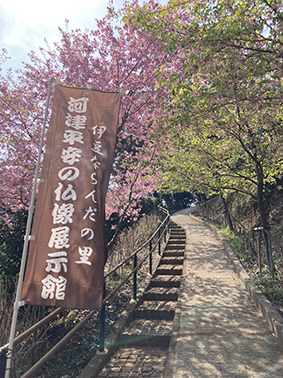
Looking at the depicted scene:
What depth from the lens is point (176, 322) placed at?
476 centimetres

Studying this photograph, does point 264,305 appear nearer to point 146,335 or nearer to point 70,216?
point 146,335

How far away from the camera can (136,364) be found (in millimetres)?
3932

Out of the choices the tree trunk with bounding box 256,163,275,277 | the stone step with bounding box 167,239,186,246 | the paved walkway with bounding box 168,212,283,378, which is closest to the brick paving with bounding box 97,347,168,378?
the paved walkway with bounding box 168,212,283,378

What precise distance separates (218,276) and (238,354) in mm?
3655

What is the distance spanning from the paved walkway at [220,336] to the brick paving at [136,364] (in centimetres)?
27

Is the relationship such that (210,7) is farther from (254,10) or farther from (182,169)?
(182,169)

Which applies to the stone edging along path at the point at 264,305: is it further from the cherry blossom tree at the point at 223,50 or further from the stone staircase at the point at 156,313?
the cherry blossom tree at the point at 223,50

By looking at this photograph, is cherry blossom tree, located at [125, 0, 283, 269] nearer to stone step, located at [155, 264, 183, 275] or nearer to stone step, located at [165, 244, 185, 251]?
stone step, located at [155, 264, 183, 275]

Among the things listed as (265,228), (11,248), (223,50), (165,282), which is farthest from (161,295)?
(223,50)

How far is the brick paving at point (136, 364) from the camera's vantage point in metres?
3.64

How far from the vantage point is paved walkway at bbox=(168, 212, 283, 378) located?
336cm

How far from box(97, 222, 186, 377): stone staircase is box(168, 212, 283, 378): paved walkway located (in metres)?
0.30

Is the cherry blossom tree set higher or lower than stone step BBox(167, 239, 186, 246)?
higher

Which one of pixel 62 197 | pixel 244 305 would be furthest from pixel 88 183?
pixel 244 305
